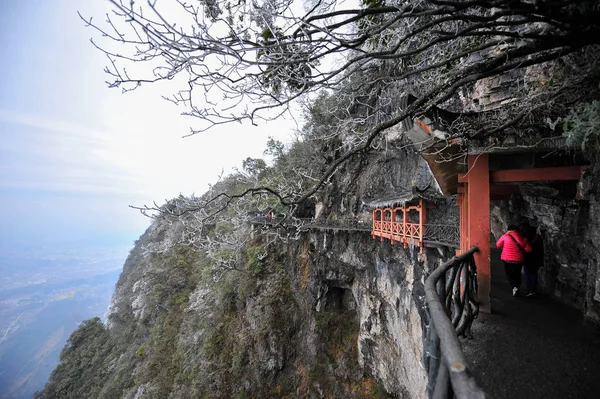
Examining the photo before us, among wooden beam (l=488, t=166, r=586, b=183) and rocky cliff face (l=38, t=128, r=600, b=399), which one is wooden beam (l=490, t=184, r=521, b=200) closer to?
rocky cliff face (l=38, t=128, r=600, b=399)

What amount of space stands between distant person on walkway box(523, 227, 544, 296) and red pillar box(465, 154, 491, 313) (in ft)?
3.87

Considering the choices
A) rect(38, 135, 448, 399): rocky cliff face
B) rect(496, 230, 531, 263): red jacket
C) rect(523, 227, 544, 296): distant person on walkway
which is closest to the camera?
rect(496, 230, 531, 263): red jacket

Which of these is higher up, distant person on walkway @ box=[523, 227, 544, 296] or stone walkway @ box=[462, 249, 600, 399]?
distant person on walkway @ box=[523, 227, 544, 296]

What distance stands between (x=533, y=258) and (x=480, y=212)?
5.06ft

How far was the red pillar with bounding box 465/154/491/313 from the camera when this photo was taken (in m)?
3.73

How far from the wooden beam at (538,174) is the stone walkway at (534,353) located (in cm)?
200

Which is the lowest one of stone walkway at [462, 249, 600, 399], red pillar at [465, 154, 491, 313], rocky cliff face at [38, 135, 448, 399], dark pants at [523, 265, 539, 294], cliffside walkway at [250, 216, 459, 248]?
rocky cliff face at [38, 135, 448, 399]

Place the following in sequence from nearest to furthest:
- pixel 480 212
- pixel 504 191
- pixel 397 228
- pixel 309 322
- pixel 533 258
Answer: pixel 480 212, pixel 533 258, pixel 504 191, pixel 397 228, pixel 309 322

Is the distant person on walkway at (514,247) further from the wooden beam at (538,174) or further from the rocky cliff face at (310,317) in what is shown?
the rocky cliff face at (310,317)

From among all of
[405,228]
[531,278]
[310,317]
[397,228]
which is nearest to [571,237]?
[531,278]

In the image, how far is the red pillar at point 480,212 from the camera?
3.73 m

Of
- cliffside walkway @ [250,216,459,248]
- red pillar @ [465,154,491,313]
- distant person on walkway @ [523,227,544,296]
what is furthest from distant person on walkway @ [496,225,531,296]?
cliffside walkway @ [250,216,459,248]

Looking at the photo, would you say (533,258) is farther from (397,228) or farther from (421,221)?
(397,228)

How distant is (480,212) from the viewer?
3805 millimetres
